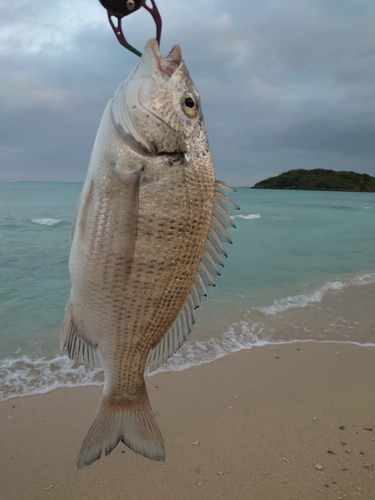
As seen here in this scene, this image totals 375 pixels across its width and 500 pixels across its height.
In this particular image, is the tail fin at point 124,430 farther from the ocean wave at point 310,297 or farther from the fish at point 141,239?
the ocean wave at point 310,297

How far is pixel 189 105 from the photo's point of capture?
6.47 ft

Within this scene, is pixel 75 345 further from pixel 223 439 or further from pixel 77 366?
pixel 77 366

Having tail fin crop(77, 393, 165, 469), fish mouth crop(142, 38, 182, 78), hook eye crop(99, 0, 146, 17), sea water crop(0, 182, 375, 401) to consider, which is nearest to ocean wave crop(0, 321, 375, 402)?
sea water crop(0, 182, 375, 401)

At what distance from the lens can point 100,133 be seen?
6.24 ft

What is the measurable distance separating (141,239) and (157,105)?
64 centimetres

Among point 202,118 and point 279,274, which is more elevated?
point 202,118

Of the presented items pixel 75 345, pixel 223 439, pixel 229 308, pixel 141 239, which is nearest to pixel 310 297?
pixel 229 308

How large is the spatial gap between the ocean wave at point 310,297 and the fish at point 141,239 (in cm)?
640

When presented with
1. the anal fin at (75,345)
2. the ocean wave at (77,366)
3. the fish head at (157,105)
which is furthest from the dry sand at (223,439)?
the fish head at (157,105)

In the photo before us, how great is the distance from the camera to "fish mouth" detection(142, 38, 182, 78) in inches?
73.0

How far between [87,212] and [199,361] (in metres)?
4.54

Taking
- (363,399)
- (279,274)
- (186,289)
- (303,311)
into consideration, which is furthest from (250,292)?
(186,289)

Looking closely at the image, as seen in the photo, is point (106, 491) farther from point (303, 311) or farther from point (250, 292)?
point (250, 292)

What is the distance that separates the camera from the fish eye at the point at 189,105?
195 centimetres
